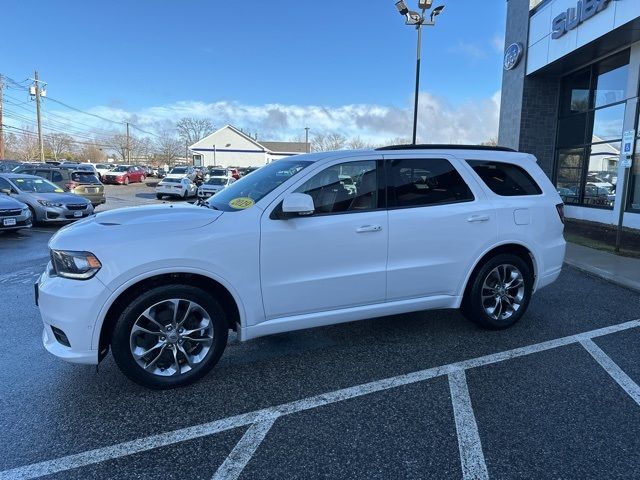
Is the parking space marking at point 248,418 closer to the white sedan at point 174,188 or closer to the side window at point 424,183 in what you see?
the side window at point 424,183

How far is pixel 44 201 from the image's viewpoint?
1238 centimetres

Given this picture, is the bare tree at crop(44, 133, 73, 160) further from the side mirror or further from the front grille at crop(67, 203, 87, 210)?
the side mirror

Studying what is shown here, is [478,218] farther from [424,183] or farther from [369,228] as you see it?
[369,228]

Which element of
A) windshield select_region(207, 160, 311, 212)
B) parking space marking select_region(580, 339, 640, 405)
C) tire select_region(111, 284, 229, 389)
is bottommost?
parking space marking select_region(580, 339, 640, 405)

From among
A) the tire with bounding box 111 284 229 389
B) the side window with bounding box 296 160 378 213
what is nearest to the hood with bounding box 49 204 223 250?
the tire with bounding box 111 284 229 389

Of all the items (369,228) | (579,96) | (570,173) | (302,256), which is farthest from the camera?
(570,173)

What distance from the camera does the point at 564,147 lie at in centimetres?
1498

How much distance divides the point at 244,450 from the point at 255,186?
224 cm

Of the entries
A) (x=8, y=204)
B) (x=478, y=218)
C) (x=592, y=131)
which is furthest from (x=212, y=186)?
(x=478, y=218)

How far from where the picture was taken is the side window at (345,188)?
12.5 ft

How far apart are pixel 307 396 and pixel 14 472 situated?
182 cm

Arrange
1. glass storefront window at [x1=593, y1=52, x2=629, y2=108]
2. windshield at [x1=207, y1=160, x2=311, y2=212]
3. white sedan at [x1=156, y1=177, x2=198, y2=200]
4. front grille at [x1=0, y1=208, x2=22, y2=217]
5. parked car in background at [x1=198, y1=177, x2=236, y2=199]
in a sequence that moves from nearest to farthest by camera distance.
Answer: windshield at [x1=207, y1=160, x2=311, y2=212]
front grille at [x1=0, y1=208, x2=22, y2=217]
glass storefront window at [x1=593, y1=52, x2=629, y2=108]
parked car in background at [x1=198, y1=177, x2=236, y2=199]
white sedan at [x1=156, y1=177, x2=198, y2=200]

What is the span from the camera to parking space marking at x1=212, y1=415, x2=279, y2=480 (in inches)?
97.9

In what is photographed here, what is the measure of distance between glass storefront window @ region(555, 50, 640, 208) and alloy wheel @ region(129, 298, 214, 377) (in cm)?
1250
